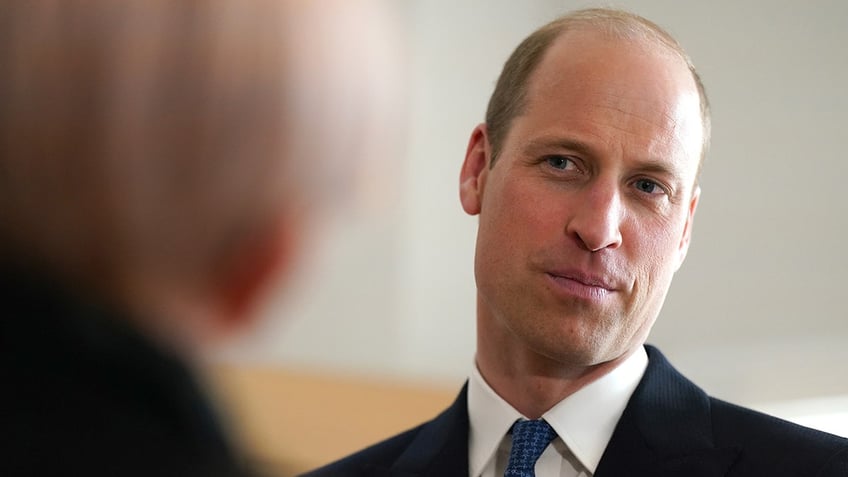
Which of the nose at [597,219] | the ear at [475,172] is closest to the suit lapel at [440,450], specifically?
the ear at [475,172]

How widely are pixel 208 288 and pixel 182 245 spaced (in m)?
0.04

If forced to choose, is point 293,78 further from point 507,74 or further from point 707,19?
point 707,19

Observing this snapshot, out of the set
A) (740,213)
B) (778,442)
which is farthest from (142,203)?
(740,213)

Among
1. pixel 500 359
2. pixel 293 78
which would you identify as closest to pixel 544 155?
pixel 500 359

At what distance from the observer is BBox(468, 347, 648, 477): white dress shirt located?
9.14 feet

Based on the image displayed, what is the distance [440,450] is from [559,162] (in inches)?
30.5

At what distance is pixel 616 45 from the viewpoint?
2.92 meters

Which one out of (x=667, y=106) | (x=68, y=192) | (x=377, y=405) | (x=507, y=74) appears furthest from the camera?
(x=377, y=405)

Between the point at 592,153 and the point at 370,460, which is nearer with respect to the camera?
the point at 592,153

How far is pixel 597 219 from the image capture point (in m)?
2.70

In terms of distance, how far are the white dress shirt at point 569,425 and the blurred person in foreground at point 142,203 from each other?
6.55ft

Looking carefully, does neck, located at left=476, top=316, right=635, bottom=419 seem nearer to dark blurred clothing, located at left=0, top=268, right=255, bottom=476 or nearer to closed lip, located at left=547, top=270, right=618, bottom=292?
closed lip, located at left=547, top=270, right=618, bottom=292

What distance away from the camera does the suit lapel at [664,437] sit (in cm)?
269

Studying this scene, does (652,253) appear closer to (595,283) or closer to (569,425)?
(595,283)
